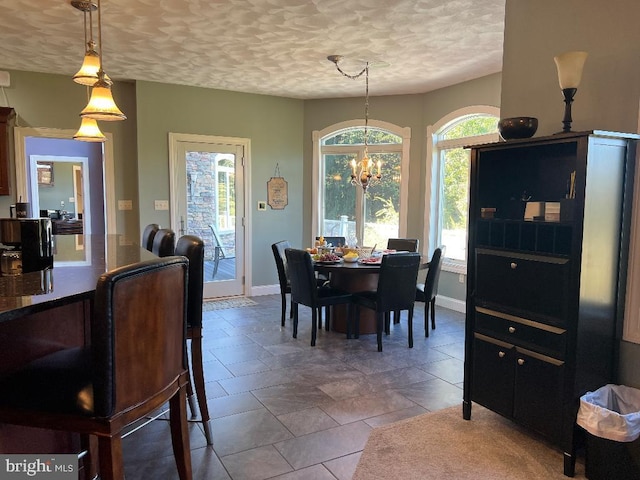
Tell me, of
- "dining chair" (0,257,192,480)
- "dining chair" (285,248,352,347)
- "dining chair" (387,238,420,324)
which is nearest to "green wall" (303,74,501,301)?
"dining chair" (387,238,420,324)

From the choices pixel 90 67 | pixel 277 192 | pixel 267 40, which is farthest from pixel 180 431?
pixel 277 192

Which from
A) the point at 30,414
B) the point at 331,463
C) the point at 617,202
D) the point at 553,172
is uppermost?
the point at 553,172

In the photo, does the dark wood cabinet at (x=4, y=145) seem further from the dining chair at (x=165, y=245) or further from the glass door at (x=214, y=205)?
the dining chair at (x=165, y=245)

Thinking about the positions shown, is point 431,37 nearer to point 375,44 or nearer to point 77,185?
point 375,44

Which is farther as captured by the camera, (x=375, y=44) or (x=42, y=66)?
(x=42, y=66)

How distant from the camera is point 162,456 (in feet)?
7.91

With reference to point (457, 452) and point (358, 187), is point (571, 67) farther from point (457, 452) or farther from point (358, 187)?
point (358, 187)

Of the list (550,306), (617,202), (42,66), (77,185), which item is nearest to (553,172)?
(617,202)

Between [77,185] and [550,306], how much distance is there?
380 inches

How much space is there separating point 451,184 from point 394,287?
2239 mm

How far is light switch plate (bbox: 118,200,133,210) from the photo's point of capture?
572 cm

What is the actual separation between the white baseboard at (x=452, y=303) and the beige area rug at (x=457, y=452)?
2.82 m

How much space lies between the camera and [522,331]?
251 centimetres

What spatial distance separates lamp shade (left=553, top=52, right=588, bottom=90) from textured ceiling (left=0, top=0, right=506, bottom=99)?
4.09 feet
